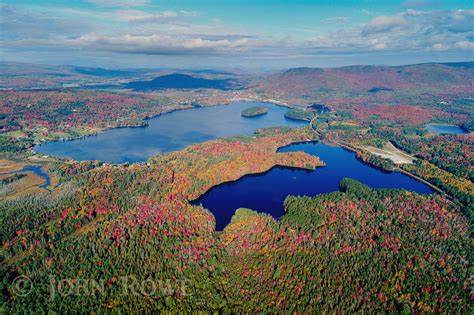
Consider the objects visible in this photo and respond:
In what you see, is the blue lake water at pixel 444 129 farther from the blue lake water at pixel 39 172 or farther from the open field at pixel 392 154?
the blue lake water at pixel 39 172

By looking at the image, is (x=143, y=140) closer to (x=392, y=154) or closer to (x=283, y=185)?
(x=283, y=185)

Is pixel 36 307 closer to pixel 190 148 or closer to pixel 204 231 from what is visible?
pixel 204 231

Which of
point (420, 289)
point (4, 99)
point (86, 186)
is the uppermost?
point (4, 99)

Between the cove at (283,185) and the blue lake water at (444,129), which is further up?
the blue lake water at (444,129)

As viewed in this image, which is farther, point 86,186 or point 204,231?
point 86,186

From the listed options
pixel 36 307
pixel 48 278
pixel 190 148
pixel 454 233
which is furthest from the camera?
pixel 190 148

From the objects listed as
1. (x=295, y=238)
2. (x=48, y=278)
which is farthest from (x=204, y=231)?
(x=48, y=278)

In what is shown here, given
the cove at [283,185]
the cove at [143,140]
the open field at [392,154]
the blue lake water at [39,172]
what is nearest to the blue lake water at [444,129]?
the open field at [392,154]
